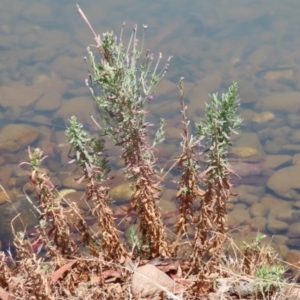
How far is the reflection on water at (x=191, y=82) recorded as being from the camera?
8055 millimetres

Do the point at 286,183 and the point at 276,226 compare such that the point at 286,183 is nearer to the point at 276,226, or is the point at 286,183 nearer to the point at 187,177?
the point at 276,226

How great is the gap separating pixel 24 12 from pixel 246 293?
50.2ft

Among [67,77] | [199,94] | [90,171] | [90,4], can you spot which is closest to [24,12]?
[90,4]

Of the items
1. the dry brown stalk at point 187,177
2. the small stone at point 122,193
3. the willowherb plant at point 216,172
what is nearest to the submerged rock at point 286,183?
the small stone at point 122,193

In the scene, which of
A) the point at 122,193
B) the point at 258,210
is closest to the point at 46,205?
the point at 122,193

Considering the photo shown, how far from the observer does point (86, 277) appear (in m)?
3.02

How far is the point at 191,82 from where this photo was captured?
38.3 feet

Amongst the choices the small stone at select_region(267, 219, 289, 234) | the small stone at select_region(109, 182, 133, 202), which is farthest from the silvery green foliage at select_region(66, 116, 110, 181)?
the small stone at select_region(267, 219, 289, 234)

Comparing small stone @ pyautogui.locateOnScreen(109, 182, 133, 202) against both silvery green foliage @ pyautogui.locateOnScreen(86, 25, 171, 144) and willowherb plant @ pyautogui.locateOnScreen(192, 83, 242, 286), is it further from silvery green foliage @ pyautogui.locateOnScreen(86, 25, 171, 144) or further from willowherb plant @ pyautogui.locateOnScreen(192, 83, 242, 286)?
silvery green foliage @ pyautogui.locateOnScreen(86, 25, 171, 144)

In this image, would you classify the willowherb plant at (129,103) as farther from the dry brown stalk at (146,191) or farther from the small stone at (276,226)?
the small stone at (276,226)

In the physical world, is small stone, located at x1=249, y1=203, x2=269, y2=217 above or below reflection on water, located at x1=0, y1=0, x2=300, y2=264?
below

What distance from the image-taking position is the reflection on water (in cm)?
805

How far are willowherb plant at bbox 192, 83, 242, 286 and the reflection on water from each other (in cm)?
399

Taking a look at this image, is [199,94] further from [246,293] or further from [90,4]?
[246,293]
